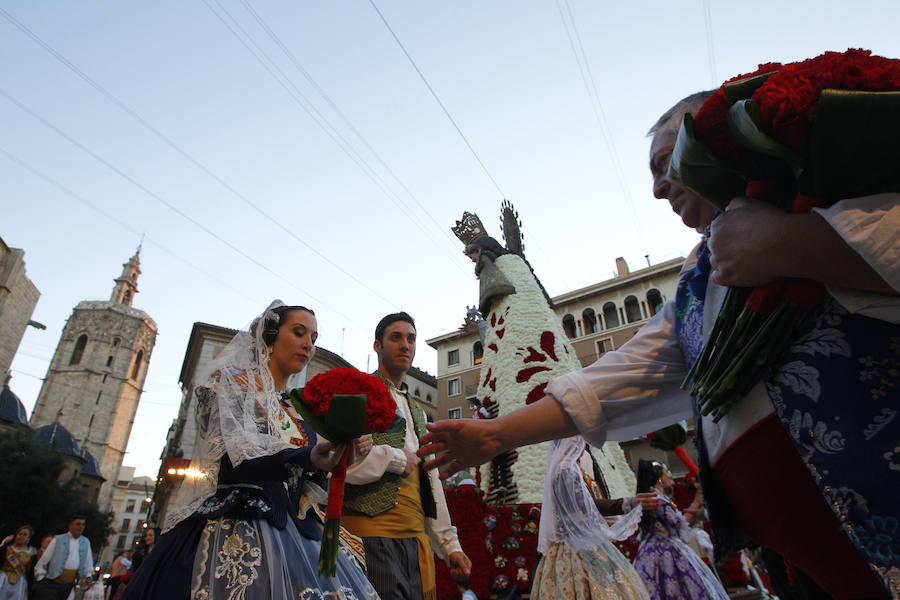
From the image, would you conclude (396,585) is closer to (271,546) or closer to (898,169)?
(271,546)

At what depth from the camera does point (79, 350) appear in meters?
47.1

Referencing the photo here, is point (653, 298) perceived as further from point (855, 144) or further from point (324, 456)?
point (855, 144)

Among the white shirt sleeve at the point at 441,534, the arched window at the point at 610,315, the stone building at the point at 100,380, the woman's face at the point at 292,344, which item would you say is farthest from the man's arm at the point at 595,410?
the stone building at the point at 100,380

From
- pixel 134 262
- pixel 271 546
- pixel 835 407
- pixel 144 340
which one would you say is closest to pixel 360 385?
pixel 271 546

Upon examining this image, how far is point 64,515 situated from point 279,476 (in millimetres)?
26709

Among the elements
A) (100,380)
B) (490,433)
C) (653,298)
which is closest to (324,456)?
(490,433)

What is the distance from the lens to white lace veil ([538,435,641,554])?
11.0 feet

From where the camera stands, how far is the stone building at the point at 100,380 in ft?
142

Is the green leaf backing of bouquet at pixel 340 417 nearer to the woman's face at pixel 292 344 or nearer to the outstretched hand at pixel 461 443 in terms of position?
the outstretched hand at pixel 461 443

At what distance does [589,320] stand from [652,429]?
87.5 ft

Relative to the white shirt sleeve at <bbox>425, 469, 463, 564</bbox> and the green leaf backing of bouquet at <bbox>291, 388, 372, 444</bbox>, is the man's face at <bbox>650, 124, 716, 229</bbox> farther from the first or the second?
the white shirt sleeve at <bbox>425, 469, 463, 564</bbox>

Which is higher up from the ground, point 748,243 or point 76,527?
point 76,527

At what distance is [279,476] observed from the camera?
196cm

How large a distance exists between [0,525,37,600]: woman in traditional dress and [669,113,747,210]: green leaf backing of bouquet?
31.1 ft
